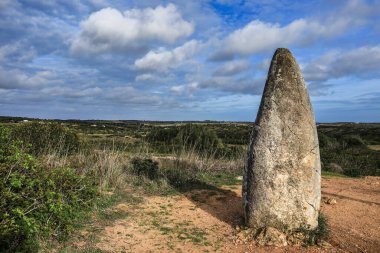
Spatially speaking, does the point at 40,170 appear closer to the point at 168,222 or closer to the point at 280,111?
the point at 168,222

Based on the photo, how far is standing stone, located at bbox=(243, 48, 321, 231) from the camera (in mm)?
6129

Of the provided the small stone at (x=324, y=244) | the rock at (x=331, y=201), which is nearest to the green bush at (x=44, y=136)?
the rock at (x=331, y=201)

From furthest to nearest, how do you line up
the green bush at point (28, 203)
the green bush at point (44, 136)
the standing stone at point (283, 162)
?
the green bush at point (44, 136), the standing stone at point (283, 162), the green bush at point (28, 203)

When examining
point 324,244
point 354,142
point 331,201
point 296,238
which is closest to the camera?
point 324,244

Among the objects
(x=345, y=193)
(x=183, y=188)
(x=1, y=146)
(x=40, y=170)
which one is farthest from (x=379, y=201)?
(x=1, y=146)

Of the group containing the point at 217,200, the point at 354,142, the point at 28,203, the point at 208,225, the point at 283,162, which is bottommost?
the point at 208,225

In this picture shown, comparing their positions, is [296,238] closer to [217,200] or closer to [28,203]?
[217,200]

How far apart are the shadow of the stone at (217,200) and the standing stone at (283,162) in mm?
805

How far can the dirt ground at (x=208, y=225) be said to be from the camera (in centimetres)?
576

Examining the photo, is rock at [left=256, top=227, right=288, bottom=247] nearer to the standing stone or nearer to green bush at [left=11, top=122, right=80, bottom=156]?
the standing stone

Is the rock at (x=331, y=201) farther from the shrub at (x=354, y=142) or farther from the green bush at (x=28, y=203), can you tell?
the shrub at (x=354, y=142)

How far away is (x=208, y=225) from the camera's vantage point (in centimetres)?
676

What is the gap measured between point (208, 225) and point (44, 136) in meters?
7.47

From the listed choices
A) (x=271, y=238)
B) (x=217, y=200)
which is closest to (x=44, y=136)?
(x=217, y=200)
